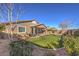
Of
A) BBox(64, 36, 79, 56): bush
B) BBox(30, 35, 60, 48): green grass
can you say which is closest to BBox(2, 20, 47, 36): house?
BBox(30, 35, 60, 48): green grass

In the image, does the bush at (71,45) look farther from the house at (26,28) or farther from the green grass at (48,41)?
the house at (26,28)

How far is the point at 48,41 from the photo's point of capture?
5.96m

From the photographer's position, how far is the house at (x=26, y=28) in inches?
235

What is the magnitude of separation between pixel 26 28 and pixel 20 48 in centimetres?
23

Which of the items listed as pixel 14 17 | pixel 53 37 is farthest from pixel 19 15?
pixel 53 37

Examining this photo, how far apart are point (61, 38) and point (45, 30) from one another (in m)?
0.20

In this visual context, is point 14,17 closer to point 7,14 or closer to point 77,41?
point 7,14

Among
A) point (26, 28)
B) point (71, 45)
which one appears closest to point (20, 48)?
point (26, 28)

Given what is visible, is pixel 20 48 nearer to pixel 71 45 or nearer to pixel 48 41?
pixel 48 41

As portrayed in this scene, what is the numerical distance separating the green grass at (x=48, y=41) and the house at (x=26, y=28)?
0.06m

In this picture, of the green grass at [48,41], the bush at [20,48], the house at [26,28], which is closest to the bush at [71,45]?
the green grass at [48,41]

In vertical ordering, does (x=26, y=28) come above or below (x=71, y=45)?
above

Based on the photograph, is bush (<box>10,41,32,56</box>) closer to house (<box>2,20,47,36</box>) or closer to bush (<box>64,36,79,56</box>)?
house (<box>2,20,47,36</box>)

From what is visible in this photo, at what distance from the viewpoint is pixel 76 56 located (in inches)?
234
